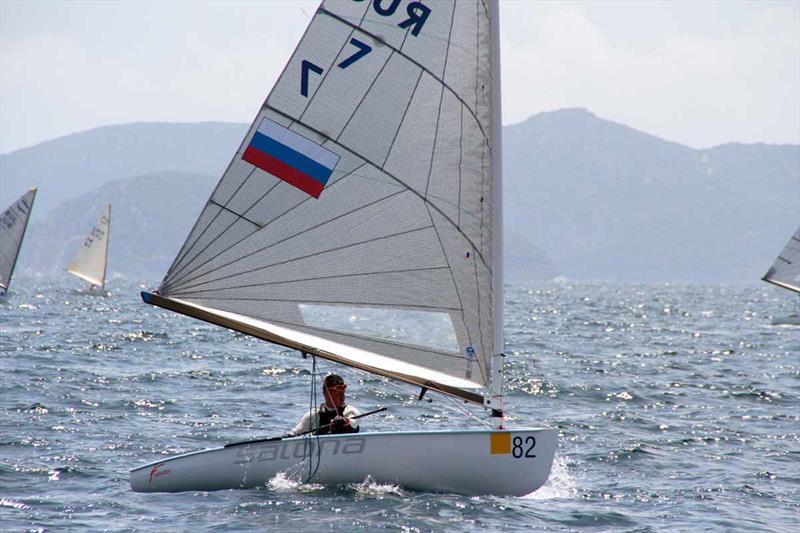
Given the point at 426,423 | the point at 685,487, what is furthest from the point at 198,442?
the point at 685,487

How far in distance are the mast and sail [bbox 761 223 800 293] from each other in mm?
30310

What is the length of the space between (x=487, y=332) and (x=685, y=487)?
3.65 m

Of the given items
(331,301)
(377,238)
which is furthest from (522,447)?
(377,238)

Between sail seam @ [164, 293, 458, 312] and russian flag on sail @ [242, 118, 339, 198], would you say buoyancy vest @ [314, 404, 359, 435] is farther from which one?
russian flag on sail @ [242, 118, 339, 198]

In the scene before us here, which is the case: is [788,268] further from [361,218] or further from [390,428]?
[361,218]

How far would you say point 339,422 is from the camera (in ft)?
38.6

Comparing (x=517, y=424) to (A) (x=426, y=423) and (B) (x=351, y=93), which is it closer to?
(A) (x=426, y=423)

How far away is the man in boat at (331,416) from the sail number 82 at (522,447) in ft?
5.87

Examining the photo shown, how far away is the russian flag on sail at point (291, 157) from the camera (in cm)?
1112

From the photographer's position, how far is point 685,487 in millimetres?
13070

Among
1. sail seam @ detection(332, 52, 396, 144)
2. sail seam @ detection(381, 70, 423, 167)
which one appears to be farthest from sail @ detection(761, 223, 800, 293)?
sail seam @ detection(332, 52, 396, 144)

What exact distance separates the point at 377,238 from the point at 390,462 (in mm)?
2274

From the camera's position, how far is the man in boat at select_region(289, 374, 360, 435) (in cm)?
1175

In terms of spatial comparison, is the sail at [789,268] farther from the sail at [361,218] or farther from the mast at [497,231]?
the sail at [361,218]
